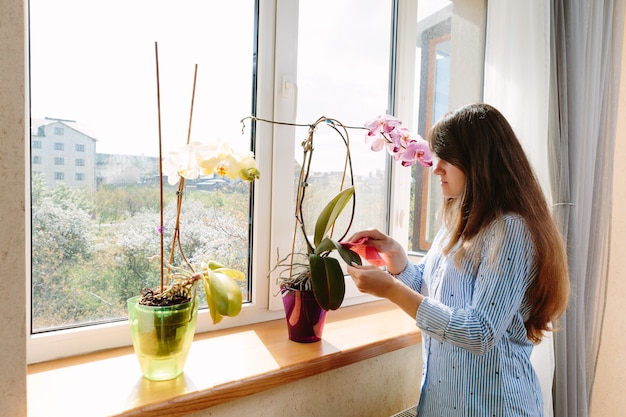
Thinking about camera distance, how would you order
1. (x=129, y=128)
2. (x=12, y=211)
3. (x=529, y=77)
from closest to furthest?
(x=12, y=211)
(x=129, y=128)
(x=529, y=77)

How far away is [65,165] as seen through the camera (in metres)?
1.07

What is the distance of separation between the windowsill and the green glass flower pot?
31 millimetres

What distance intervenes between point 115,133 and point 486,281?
3.32 feet

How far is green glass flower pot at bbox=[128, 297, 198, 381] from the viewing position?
0.93m

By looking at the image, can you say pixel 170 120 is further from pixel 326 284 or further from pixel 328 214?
pixel 326 284

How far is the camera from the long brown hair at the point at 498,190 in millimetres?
1035

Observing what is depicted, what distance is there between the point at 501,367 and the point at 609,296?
1.24 metres

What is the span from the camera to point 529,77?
1.61 meters

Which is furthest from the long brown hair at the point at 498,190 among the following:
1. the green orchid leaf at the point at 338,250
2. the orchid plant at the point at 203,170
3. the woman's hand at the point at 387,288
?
the orchid plant at the point at 203,170

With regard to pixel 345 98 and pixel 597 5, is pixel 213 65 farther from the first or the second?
pixel 597 5

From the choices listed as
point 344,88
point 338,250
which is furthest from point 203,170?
point 344,88

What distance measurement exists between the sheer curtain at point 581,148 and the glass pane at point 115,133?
125 cm

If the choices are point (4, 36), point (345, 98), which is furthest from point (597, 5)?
point (4, 36)

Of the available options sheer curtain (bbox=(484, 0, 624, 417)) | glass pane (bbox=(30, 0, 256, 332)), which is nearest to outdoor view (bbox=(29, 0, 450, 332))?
glass pane (bbox=(30, 0, 256, 332))
